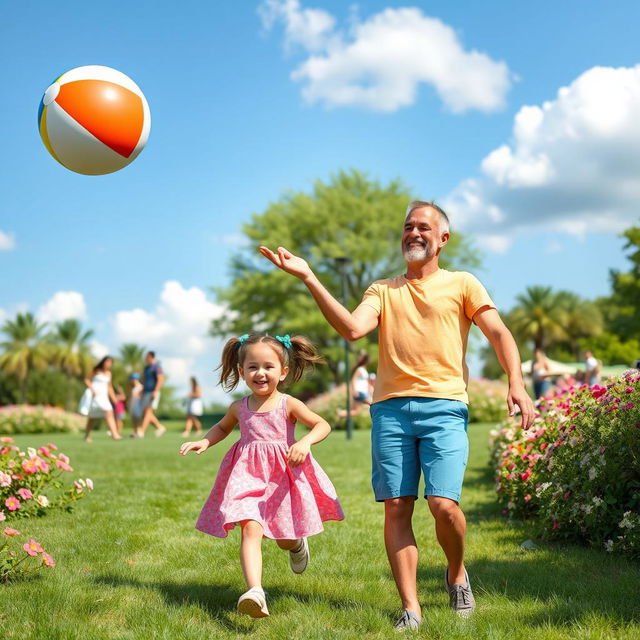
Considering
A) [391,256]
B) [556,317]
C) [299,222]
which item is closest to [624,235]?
[391,256]

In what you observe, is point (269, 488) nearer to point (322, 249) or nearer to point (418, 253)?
point (418, 253)

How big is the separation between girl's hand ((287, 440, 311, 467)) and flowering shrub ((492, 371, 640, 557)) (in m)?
2.35

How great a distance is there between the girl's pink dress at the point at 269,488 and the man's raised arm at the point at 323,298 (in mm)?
877

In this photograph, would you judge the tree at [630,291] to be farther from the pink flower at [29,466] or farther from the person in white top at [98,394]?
the pink flower at [29,466]

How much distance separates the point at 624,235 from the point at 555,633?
45.6 meters

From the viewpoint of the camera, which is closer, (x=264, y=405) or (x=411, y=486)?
(x=411, y=486)

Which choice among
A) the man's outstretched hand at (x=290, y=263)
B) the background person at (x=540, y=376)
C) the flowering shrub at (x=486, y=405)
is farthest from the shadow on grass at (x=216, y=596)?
the flowering shrub at (x=486, y=405)

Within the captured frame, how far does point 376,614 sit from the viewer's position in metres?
→ 3.80

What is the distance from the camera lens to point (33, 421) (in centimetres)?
2875

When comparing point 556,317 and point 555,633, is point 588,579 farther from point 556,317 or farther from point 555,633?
point 556,317

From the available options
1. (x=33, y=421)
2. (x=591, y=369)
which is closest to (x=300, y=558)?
(x=591, y=369)

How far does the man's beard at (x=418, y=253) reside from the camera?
389 cm

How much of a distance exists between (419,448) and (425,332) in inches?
23.3

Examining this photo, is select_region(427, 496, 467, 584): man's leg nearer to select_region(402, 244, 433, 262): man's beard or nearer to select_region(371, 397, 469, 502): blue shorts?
select_region(371, 397, 469, 502): blue shorts
